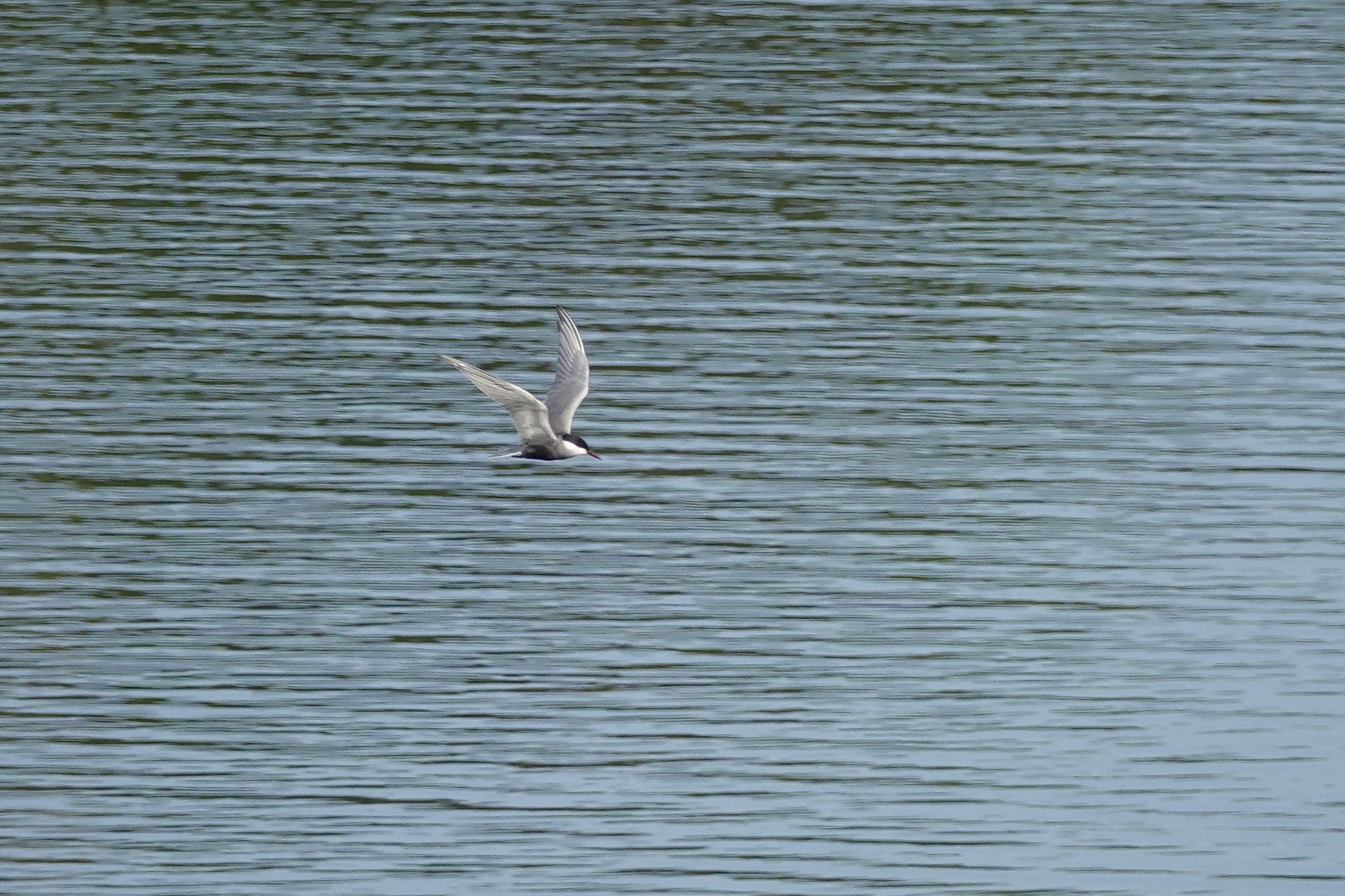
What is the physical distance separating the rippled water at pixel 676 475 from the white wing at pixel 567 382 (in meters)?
1.71

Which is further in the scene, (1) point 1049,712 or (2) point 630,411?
(2) point 630,411

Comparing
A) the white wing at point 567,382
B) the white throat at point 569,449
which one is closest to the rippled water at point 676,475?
the white throat at point 569,449

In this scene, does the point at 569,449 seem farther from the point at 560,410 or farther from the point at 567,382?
the point at 567,382

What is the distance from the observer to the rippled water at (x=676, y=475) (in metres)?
13.6

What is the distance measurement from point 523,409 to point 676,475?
149 inches

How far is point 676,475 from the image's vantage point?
18.1 meters

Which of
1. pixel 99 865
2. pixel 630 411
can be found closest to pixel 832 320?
pixel 630 411

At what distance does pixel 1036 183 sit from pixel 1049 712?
11.6 meters

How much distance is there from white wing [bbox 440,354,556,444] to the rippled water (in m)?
1.59

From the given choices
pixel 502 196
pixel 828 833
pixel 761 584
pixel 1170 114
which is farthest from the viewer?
pixel 1170 114

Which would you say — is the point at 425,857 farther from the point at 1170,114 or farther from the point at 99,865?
the point at 1170,114

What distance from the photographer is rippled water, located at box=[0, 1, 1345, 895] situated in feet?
44.7

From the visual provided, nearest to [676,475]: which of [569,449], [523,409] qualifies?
[569,449]

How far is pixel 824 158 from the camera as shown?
2622cm
